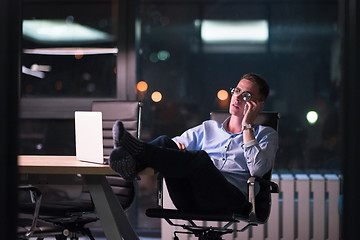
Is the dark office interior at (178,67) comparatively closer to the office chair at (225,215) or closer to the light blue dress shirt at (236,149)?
the light blue dress shirt at (236,149)

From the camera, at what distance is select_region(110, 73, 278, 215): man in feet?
8.11

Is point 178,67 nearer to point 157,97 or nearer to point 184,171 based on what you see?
point 157,97

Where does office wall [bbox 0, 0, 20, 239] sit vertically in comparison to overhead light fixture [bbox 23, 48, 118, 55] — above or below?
below

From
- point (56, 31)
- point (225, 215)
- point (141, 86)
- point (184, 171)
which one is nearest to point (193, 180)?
point (184, 171)

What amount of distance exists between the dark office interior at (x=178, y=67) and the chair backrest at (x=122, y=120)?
1219 mm

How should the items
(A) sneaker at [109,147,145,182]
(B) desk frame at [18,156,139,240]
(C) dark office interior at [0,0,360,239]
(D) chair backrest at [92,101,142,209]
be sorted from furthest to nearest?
1. (C) dark office interior at [0,0,360,239]
2. (D) chair backrest at [92,101,142,209]
3. (B) desk frame at [18,156,139,240]
4. (A) sneaker at [109,147,145,182]

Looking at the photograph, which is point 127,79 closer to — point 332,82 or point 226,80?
point 226,80

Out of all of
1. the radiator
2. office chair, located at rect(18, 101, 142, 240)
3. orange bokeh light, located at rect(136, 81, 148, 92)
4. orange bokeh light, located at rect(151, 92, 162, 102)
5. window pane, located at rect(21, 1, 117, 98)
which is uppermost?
window pane, located at rect(21, 1, 117, 98)

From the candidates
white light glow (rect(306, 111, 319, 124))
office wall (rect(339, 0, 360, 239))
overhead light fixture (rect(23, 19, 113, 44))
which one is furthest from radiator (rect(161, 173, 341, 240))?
office wall (rect(339, 0, 360, 239))

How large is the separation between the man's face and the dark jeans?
487 millimetres

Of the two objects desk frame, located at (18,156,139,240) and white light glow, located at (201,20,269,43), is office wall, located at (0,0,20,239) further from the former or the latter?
white light glow, located at (201,20,269,43)

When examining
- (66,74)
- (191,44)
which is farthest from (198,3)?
(66,74)

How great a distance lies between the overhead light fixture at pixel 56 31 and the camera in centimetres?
497

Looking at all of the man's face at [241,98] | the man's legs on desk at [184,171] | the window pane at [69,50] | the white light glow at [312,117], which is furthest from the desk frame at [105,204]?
the white light glow at [312,117]
